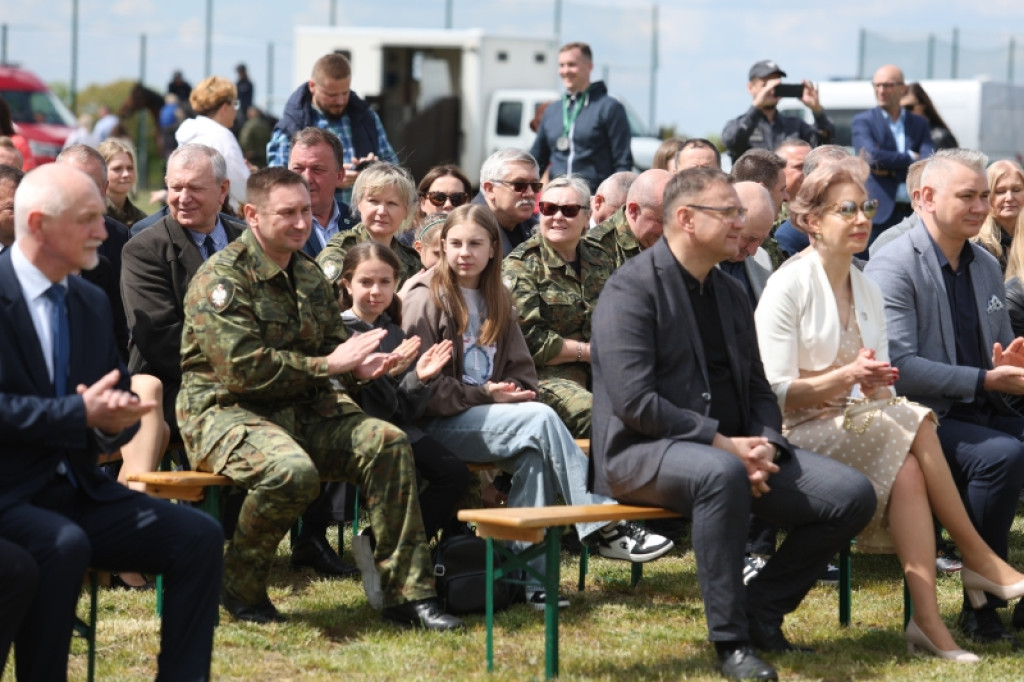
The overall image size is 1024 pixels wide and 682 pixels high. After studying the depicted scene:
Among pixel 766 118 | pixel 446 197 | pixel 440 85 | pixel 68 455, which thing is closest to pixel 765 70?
pixel 766 118

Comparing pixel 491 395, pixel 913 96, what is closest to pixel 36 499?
pixel 491 395

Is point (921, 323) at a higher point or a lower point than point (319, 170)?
lower

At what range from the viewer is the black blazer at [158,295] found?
6023 millimetres

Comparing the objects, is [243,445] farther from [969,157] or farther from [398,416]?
[969,157]

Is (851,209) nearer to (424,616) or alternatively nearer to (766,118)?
(424,616)

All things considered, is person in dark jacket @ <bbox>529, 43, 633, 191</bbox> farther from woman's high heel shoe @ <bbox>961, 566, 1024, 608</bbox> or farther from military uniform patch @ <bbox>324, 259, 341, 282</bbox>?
woman's high heel shoe @ <bbox>961, 566, 1024, 608</bbox>

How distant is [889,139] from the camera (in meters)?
11.3

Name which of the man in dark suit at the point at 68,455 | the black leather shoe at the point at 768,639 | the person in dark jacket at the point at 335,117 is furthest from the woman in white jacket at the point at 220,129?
the black leather shoe at the point at 768,639

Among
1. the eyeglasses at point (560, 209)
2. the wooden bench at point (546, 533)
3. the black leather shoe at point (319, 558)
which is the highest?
the eyeglasses at point (560, 209)

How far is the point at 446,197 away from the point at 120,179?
2.05 metres

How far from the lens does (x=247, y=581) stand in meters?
5.41

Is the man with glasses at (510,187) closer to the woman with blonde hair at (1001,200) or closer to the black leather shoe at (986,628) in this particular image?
the woman with blonde hair at (1001,200)

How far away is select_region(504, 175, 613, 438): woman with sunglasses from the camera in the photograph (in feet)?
22.0

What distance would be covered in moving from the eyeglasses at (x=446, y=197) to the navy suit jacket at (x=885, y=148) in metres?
4.26
